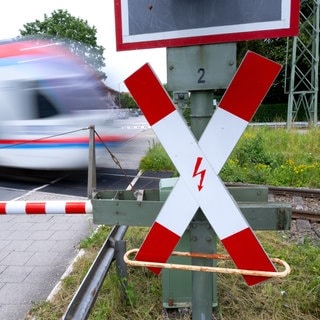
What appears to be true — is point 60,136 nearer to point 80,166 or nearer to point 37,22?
point 80,166

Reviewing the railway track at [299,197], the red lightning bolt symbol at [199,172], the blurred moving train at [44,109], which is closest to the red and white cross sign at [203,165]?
the red lightning bolt symbol at [199,172]

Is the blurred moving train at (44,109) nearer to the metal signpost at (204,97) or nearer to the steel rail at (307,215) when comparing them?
the steel rail at (307,215)

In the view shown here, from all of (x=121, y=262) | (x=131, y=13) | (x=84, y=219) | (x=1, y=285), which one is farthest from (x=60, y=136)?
(x=131, y=13)

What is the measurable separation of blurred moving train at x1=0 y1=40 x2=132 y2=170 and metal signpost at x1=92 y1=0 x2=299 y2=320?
5727mm

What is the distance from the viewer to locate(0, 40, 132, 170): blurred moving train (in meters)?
7.38

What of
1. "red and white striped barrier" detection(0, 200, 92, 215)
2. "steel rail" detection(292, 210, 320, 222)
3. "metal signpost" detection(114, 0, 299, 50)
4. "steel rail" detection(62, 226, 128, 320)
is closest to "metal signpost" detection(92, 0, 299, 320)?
"metal signpost" detection(114, 0, 299, 50)

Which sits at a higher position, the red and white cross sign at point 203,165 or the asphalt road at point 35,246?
the red and white cross sign at point 203,165

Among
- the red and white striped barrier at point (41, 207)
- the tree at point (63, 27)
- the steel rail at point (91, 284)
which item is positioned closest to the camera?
the steel rail at point (91, 284)

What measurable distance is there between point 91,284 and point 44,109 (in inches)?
231

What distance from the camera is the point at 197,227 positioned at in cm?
173

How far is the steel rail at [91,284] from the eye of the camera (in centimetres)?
187

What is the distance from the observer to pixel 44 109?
7.38 m

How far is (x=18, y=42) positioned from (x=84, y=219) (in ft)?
17.3

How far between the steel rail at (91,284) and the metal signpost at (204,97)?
0.52 m
